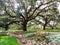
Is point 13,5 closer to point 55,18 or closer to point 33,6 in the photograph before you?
point 33,6

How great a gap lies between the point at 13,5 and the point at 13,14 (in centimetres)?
168

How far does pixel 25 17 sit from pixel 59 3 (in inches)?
239

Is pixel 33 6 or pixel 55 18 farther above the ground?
pixel 33 6

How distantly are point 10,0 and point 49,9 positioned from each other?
720 centimetres

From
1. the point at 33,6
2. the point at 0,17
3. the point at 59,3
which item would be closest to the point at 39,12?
the point at 33,6

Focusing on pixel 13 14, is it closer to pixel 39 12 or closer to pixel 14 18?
pixel 14 18

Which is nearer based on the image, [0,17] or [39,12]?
[0,17]

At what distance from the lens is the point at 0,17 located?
97.0 feet

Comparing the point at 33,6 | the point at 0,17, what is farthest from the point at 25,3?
the point at 0,17

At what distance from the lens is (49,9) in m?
33.2

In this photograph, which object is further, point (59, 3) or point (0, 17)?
point (59, 3)

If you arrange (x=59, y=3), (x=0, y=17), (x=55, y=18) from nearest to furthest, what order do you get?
(x=0, y=17) < (x=59, y=3) < (x=55, y=18)

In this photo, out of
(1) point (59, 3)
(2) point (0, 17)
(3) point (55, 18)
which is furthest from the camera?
(3) point (55, 18)

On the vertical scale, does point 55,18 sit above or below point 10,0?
below
